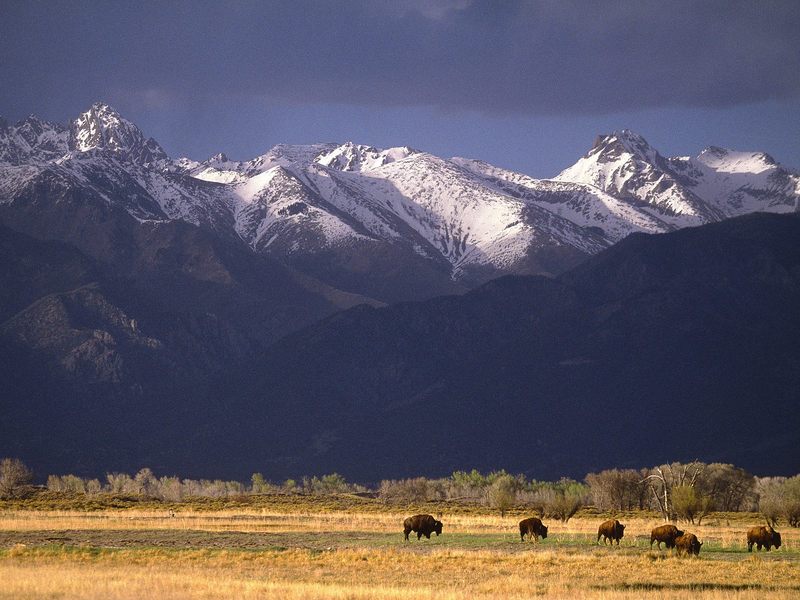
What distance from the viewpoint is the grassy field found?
1684 inches

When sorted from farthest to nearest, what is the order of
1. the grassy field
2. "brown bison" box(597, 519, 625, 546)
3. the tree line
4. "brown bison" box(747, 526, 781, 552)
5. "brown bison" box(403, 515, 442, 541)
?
the tree line → "brown bison" box(403, 515, 442, 541) → "brown bison" box(597, 519, 625, 546) → "brown bison" box(747, 526, 781, 552) → the grassy field

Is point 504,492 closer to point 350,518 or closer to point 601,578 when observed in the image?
point 350,518

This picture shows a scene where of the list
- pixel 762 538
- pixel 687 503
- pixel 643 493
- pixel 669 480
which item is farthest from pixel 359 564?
pixel 643 493

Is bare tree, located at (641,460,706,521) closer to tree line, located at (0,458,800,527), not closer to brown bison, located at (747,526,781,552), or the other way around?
tree line, located at (0,458,800,527)

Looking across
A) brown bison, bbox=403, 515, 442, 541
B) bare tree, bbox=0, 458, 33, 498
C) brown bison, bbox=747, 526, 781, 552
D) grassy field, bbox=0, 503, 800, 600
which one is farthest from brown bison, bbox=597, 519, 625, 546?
bare tree, bbox=0, 458, 33, 498

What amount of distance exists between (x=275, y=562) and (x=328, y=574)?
17.5ft

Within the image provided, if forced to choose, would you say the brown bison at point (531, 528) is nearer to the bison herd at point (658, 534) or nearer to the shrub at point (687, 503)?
the bison herd at point (658, 534)

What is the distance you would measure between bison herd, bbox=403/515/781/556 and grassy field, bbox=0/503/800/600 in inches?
32.1

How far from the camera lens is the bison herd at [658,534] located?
5875 centimetres

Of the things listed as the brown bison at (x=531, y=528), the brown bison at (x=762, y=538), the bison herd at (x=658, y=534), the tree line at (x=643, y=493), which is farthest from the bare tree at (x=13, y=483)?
the brown bison at (x=762, y=538)

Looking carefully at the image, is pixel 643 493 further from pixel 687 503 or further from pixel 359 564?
pixel 359 564

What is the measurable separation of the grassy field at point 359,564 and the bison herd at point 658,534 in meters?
0.81

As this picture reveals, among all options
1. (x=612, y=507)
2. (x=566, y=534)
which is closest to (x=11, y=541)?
(x=566, y=534)

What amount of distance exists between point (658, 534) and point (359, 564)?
59.8ft
